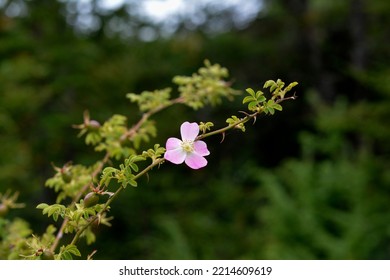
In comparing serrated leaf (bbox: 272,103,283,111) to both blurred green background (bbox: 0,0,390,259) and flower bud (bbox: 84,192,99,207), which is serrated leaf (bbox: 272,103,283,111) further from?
blurred green background (bbox: 0,0,390,259)

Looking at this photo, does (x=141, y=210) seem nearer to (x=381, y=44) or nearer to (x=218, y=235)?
(x=218, y=235)

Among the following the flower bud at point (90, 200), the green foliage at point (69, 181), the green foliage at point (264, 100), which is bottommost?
the flower bud at point (90, 200)

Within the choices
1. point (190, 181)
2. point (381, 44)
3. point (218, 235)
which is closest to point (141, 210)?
point (190, 181)

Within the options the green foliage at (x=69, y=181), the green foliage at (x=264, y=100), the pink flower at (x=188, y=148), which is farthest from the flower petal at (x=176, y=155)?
the green foliage at (x=69, y=181)

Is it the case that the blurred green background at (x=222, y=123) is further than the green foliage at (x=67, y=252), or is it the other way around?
the blurred green background at (x=222, y=123)

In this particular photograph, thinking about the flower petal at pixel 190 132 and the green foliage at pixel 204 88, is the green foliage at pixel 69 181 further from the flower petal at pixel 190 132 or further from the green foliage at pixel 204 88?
the flower petal at pixel 190 132

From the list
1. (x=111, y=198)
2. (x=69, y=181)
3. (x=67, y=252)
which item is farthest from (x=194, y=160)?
(x=69, y=181)
